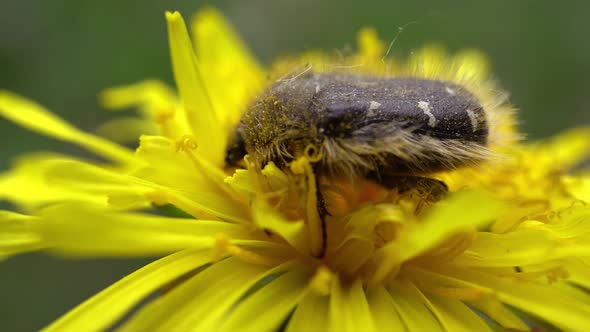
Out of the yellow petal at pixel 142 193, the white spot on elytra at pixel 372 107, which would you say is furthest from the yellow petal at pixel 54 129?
the white spot on elytra at pixel 372 107

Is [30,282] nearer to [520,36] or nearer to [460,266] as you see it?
[460,266]

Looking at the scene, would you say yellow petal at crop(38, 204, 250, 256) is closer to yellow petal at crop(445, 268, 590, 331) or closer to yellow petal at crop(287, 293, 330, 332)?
yellow petal at crop(287, 293, 330, 332)

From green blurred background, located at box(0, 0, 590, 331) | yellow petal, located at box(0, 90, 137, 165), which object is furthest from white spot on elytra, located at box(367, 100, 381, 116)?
green blurred background, located at box(0, 0, 590, 331)

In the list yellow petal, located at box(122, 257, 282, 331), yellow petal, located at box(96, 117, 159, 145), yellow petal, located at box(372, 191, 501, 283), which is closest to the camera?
yellow petal, located at box(372, 191, 501, 283)

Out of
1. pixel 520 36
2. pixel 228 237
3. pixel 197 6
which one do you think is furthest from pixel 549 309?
pixel 520 36

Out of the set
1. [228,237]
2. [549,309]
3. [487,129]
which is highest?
[487,129]
